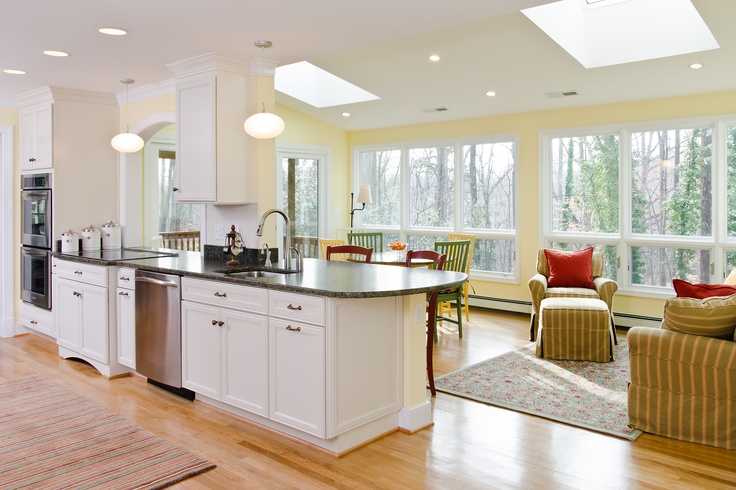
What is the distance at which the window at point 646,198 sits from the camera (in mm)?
5750

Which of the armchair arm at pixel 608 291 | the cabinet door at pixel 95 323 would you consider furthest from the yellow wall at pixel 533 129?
the cabinet door at pixel 95 323

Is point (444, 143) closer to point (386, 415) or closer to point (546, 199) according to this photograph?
point (546, 199)

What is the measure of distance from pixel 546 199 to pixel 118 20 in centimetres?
Answer: 496

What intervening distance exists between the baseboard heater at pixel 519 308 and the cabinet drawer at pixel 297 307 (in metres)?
4.33

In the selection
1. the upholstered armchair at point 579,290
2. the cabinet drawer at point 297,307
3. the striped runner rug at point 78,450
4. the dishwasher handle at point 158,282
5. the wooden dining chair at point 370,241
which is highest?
the wooden dining chair at point 370,241

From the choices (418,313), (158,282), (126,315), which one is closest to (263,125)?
(158,282)

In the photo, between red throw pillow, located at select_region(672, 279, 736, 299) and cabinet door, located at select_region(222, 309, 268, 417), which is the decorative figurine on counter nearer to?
cabinet door, located at select_region(222, 309, 268, 417)

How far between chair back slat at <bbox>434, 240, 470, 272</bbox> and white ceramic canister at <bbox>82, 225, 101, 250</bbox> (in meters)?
3.23

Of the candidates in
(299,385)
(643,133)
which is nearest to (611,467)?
(299,385)

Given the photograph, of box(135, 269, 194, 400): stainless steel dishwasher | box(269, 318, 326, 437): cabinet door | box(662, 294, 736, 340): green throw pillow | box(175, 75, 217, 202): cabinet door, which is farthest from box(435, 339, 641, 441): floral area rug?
box(175, 75, 217, 202): cabinet door

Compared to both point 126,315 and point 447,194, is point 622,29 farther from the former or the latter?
point 126,315

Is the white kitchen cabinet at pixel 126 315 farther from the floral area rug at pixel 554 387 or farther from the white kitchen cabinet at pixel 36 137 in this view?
the floral area rug at pixel 554 387

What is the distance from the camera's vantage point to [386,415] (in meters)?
3.46

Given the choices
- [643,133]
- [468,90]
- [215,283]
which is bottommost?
[215,283]
